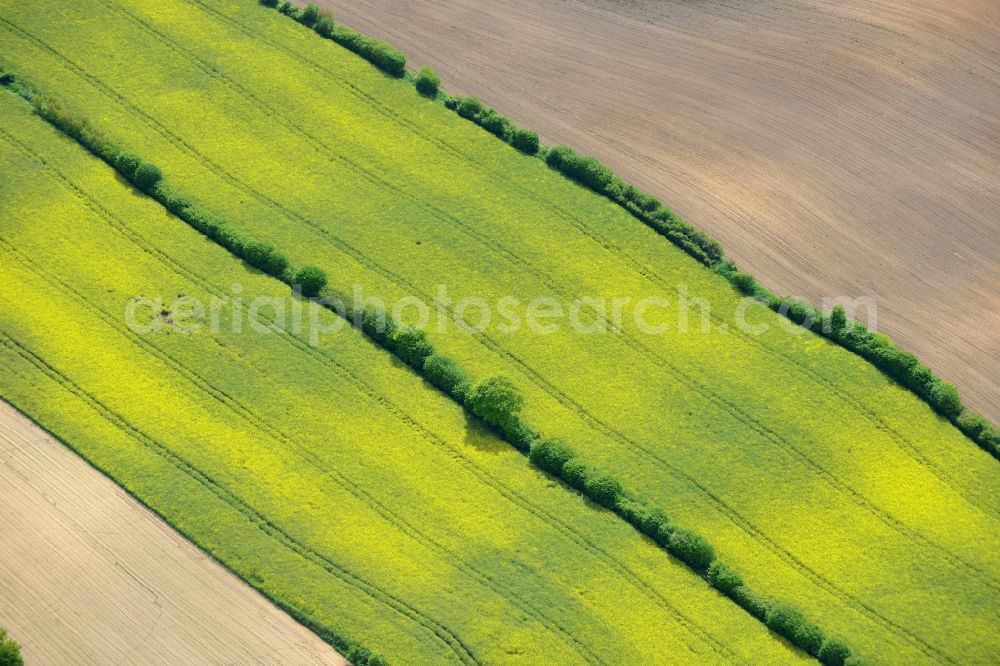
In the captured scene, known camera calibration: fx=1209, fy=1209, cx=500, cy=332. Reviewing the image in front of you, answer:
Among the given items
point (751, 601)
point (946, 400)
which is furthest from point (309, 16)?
point (751, 601)

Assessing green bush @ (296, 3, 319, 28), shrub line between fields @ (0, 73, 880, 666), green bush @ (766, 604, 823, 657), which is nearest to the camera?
green bush @ (766, 604, 823, 657)

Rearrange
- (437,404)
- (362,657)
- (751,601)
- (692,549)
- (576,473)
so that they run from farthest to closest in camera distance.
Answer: (437,404), (576,473), (692,549), (751,601), (362,657)

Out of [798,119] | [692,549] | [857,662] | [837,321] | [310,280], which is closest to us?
[857,662]

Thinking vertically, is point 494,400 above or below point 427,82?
below

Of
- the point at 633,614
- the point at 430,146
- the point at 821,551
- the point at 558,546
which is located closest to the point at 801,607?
the point at 821,551

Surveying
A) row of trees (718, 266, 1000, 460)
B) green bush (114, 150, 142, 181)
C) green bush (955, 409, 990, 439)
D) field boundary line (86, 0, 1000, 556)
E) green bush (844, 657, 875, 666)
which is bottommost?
green bush (844, 657, 875, 666)

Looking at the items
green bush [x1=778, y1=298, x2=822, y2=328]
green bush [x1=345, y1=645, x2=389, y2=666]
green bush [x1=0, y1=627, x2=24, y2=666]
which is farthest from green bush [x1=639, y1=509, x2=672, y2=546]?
green bush [x1=0, y1=627, x2=24, y2=666]

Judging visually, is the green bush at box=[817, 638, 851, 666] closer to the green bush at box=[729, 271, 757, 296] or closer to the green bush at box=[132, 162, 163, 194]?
the green bush at box=[729, 271, 757, 296]

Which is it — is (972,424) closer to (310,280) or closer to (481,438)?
(481,438)
